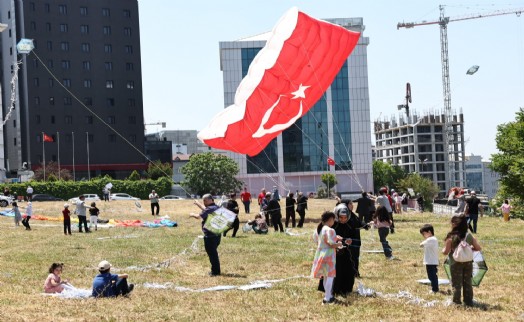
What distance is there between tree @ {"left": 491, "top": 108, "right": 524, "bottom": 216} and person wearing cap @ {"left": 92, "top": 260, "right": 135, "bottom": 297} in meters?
47.4

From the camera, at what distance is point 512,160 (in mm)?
60156

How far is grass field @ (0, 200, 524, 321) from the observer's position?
1216 centimetres

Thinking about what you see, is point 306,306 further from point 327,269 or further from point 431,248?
point 431,248

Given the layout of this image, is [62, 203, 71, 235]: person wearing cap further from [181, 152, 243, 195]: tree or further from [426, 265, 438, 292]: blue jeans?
[181, 152, 243, 195]: tree

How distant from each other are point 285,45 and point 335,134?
3434 inches

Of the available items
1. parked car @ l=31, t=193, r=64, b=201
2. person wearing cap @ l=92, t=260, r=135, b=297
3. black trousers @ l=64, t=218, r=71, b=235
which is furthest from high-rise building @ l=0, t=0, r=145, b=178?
person wearing cap @ l=92, t=260, r=135, b=297

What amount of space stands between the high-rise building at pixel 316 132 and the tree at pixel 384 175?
30.9m

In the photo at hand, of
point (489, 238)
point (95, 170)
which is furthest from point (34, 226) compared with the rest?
point (95, 170)

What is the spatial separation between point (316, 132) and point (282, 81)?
8403cm

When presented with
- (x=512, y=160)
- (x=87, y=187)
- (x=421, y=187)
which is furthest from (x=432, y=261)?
(x=421, y=187)

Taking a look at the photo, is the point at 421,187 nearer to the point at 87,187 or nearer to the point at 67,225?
the point at 87,187

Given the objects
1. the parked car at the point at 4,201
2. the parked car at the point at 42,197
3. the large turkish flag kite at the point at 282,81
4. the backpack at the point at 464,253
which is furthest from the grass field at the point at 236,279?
the parked car at the point at 42,197

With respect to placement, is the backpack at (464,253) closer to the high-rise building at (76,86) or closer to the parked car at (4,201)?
the parked car at (4,201)

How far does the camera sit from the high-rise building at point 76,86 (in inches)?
4168
